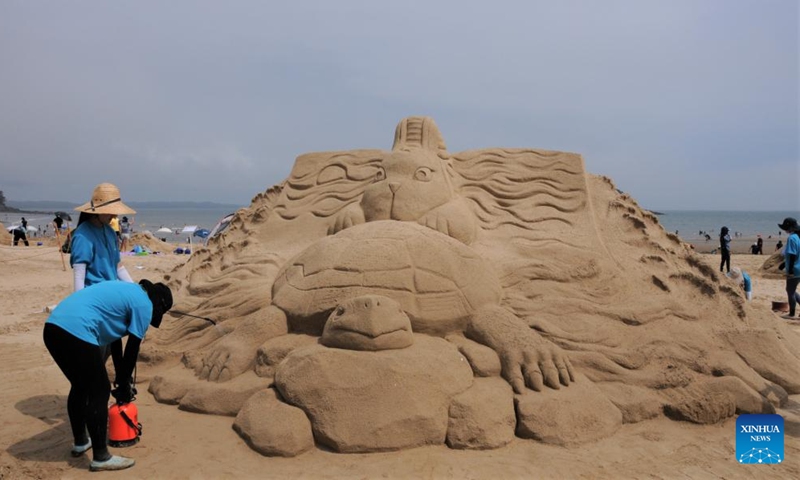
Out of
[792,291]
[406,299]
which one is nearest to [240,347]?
[406,299]

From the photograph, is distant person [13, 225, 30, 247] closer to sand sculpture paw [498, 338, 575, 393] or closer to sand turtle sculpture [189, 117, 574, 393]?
sand turtle sculpture [189, 117, 574, 393]

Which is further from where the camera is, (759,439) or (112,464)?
(759,439)

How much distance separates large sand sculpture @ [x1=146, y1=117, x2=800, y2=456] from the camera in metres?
3.20

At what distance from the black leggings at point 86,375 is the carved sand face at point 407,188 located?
109 inches

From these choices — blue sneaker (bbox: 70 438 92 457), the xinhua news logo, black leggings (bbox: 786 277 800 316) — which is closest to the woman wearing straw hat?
blue sneaker (bbox: 70 438 92 457)

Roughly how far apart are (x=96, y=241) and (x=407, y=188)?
265cm

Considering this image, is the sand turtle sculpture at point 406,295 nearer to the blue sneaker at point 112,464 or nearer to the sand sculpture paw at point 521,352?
the sand sculpture paw at point 521,352

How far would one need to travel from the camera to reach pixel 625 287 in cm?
476

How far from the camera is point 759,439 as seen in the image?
3396mm

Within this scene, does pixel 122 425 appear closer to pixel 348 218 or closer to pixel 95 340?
pixel 95 340

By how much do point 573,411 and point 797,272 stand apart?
5463 mm

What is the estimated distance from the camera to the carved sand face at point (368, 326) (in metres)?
3.31

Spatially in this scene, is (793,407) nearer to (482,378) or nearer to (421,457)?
(482,378)

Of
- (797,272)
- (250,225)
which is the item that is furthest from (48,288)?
(797,272)
